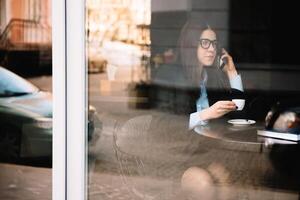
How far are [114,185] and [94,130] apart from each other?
1.62 ft

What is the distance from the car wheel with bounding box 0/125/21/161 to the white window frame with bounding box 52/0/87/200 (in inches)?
28.6

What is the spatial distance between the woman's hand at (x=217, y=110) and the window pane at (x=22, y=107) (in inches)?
23.9

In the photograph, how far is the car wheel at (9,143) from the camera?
6.62 ft

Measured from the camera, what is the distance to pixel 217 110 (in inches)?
68.1

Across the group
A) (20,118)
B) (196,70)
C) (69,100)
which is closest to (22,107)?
(20,118)

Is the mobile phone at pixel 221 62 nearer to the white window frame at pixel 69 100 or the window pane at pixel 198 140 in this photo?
the window pane at pixel 198 140

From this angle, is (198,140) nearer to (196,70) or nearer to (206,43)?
(196,70)

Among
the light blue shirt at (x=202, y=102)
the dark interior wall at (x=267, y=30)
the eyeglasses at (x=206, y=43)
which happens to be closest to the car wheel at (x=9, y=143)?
the light blue shirt at (x=202, y=102)

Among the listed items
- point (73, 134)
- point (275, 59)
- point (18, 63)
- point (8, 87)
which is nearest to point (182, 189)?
point (73, 134)

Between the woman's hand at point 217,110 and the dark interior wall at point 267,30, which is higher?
the dark interior wall at point 267,30

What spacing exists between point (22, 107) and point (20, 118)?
69 millimetres

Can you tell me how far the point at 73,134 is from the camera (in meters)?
1.34

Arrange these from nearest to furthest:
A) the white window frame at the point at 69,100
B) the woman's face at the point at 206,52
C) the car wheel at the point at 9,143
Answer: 1. the white window frame at the point at 69,100
2. the woman's face at the point at 206,52
3. the car wheel at the point at 9,143

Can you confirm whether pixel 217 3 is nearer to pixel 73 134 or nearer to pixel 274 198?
pixel 274 198
